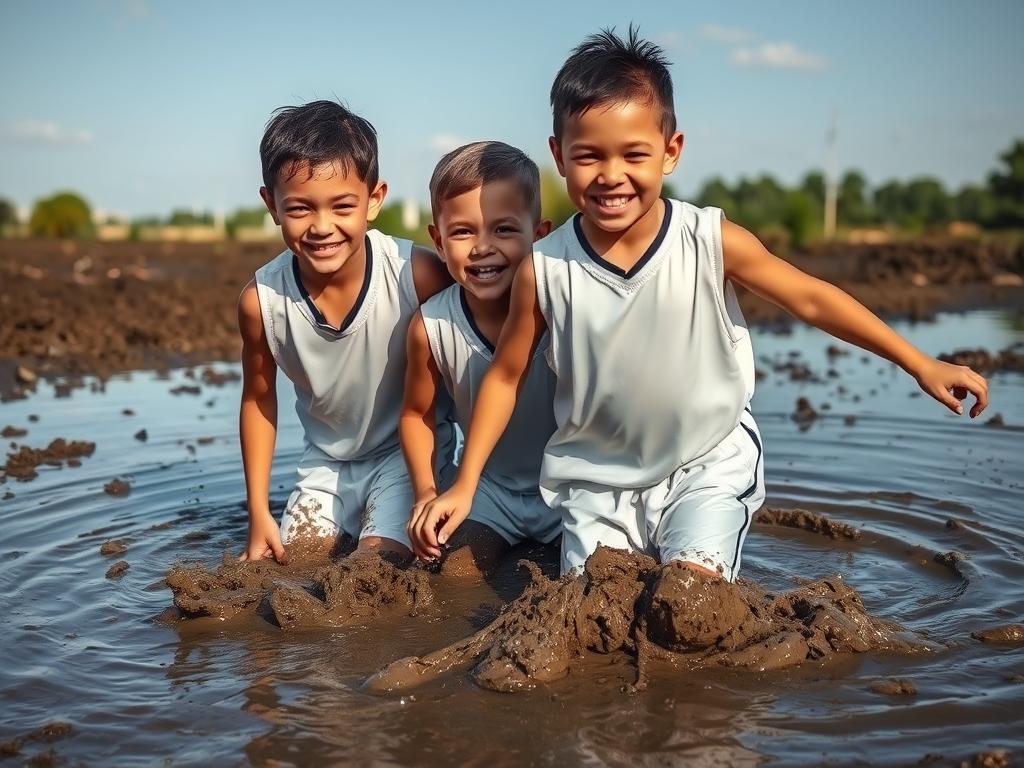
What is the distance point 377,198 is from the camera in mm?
4336

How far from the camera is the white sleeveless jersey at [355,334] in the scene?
4.32m

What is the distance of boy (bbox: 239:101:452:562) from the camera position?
4.07 metres

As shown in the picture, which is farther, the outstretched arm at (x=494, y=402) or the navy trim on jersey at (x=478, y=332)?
the navy trim on jersey at (x=478, y=332)

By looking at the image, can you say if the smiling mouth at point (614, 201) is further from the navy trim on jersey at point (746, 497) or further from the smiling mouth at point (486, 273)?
the navy trim on jersey at point (746, 497)

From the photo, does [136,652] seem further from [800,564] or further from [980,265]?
[980,265]

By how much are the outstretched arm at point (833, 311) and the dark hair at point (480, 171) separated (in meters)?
0.82

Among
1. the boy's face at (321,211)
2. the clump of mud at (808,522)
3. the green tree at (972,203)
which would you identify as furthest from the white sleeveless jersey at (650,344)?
the green tree at (972,203)

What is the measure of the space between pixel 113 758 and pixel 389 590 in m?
1.23

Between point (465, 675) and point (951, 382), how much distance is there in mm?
1672

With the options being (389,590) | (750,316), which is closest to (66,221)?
(750,316)

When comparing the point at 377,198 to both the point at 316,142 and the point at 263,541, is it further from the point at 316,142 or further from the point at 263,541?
the point at 263,541

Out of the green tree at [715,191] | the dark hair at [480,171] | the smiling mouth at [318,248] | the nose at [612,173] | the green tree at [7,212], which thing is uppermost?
the green tree at [715,191]

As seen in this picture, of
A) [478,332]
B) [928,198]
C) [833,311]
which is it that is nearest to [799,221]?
[478,332]

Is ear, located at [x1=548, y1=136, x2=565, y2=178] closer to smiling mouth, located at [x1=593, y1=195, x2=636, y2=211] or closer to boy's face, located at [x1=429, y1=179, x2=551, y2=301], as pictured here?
smiling mouth, located at [x1=593, y1=195, x2=636, y2=211]
